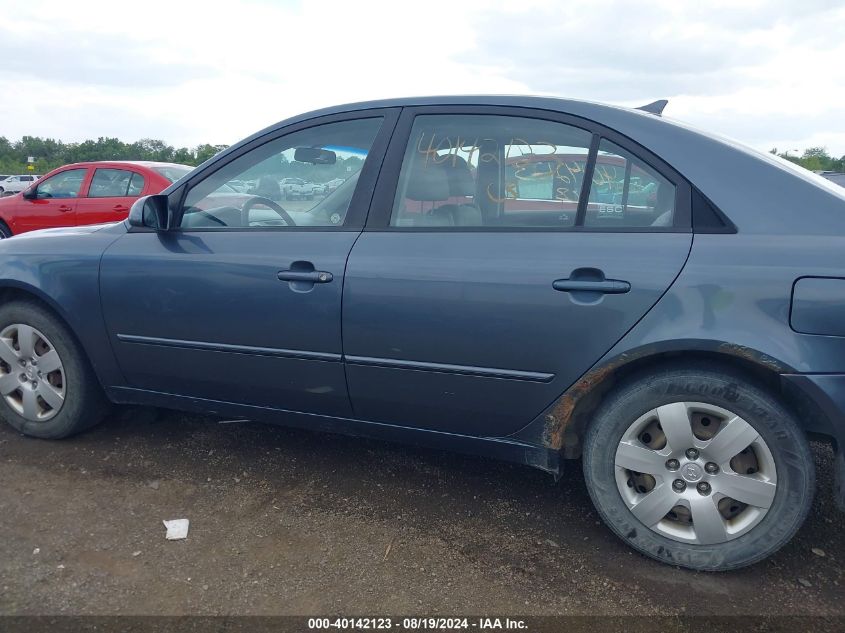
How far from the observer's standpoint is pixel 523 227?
2.52 meters

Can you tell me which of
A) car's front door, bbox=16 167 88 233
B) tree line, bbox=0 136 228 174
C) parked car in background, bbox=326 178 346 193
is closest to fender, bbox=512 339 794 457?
parked car in background, bbox=326 178 346 193

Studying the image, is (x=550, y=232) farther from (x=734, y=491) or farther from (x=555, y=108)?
(x=734, y=491)

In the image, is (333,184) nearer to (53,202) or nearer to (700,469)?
(700,469)

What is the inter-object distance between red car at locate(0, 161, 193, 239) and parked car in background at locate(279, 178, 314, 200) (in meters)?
5.72

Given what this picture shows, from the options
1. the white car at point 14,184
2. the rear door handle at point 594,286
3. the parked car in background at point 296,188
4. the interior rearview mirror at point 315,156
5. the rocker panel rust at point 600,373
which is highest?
the interior rearview mirror at point 315,156

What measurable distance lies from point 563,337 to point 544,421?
0.35m

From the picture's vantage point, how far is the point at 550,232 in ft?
8.07

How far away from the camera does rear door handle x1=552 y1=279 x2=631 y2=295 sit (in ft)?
7.54

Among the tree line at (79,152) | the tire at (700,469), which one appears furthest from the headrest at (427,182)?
the tree line at (79,152)

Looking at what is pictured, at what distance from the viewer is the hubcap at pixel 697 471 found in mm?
2273

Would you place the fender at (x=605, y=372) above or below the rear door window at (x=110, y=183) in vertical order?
below

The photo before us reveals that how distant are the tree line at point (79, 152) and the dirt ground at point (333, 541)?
29.2 meters

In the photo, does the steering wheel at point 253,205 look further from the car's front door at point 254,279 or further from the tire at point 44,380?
the tire at point 44,380

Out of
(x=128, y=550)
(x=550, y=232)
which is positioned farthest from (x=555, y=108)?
(x=128, y=550)
